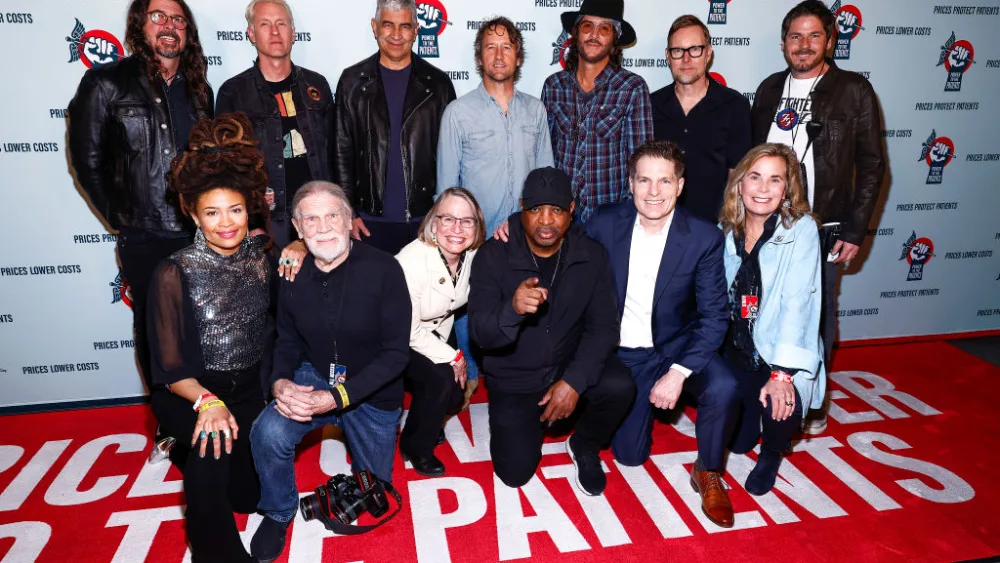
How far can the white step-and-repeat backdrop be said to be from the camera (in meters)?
3.70

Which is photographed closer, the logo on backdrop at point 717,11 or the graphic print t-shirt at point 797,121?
the graphic print t-shirt at point 797,121

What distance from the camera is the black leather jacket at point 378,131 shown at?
3.54 metres

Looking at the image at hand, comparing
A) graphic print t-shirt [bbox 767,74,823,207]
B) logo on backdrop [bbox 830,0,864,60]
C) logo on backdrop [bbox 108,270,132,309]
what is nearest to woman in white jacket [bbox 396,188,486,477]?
graphic print t-shirt [bbox 767,74,823,207]

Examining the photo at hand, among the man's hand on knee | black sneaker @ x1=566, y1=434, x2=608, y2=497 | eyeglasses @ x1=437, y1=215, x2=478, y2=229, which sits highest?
eyeglasses @ x1=437, y1=215, x2=478, y2=229

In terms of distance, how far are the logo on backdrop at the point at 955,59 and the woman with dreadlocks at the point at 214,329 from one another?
188 inches

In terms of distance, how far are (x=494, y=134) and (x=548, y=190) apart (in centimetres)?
83

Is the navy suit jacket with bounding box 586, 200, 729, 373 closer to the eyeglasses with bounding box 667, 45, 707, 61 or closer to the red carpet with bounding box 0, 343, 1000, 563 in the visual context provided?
the red carpet with bounding box 0, 343, 1000, 563

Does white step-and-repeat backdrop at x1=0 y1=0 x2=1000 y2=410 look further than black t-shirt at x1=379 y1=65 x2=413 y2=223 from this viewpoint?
Yes

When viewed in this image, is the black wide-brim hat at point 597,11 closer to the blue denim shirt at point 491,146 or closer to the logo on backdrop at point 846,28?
the blue denim shirt at point 491,146

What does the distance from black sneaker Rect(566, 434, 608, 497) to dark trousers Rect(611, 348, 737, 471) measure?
0.20 meters

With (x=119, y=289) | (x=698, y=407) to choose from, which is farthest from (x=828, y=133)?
(x=119, y=289)

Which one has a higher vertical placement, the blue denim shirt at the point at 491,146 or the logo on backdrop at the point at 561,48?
the logo on backdrop at the point at 561,48

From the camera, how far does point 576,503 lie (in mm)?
2969

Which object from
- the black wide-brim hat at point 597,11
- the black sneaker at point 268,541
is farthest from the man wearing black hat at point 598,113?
the black sneaker at point 268,541
